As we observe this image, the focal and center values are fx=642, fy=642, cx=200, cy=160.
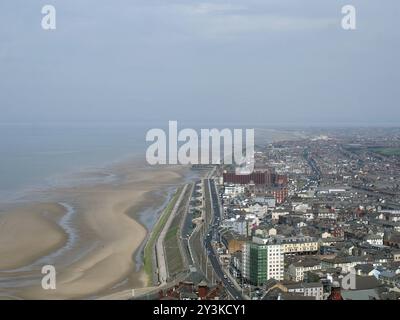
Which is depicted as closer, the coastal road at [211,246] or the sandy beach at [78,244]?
the coastal road at [211,246]

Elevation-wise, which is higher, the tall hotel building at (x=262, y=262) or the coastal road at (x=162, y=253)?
the tall hotel building at (x=262, y=262)

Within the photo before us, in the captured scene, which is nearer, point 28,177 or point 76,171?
point 28,177

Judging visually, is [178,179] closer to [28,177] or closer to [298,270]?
[28,177]

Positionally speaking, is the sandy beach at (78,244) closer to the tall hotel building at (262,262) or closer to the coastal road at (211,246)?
the coastal road at (211,246)

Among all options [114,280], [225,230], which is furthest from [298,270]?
[225,230]

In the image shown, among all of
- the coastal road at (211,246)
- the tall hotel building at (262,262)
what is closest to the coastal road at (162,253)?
the coastal road at (211,246)

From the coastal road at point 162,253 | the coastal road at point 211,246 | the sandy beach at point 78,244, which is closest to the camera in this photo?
the coastal road at point 211,246

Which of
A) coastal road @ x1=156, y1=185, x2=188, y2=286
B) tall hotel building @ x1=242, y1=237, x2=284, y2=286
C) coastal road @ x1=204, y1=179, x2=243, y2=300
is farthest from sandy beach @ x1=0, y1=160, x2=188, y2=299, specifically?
tall hotel building @ x1=242, y1=237, x2=284, y2=286

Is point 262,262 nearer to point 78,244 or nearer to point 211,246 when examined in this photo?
point 211,246
